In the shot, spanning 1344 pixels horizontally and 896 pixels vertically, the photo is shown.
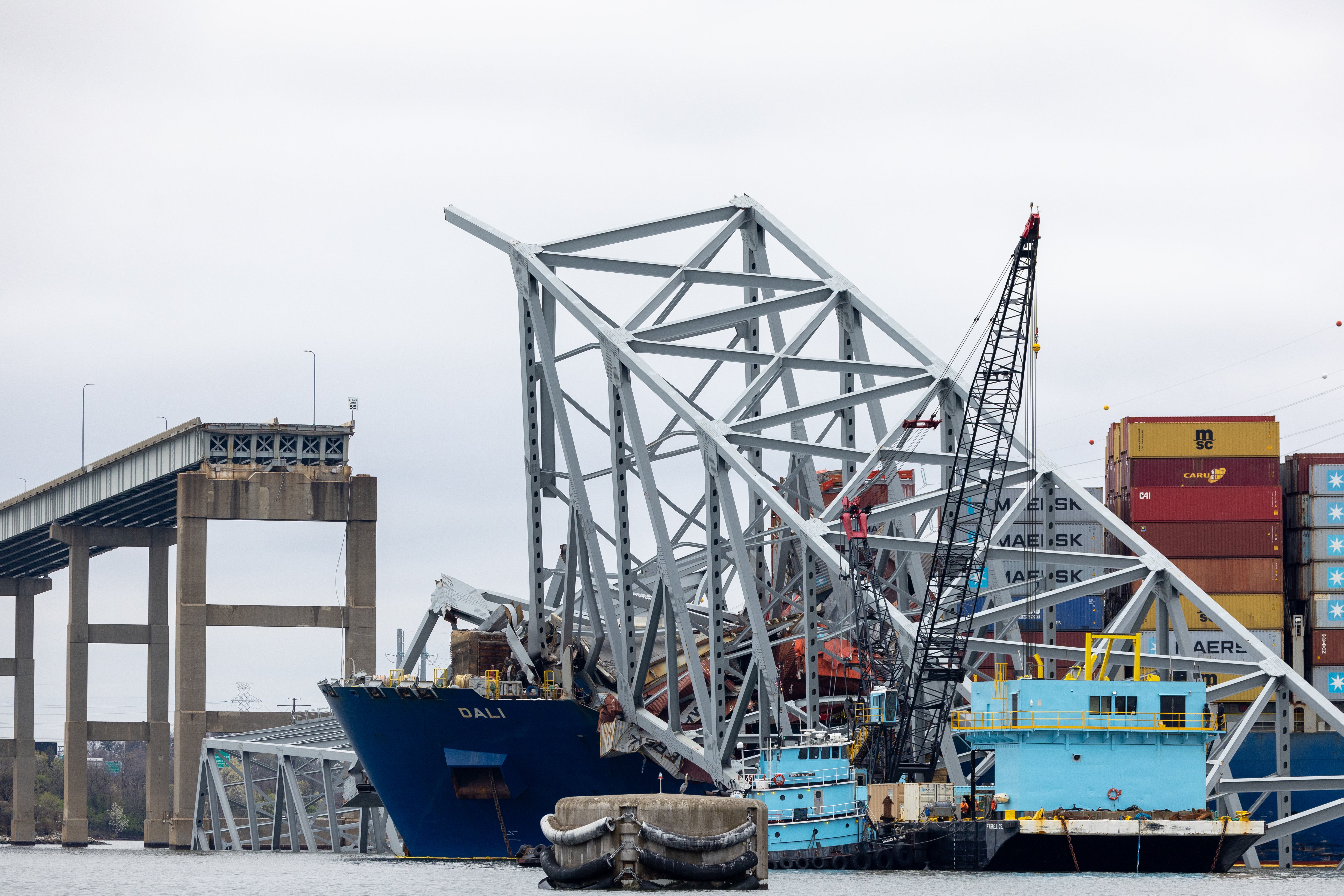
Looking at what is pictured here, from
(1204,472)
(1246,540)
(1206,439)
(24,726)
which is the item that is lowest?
(24,726)

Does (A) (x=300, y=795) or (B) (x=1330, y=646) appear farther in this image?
(A) (x=300, y=795)

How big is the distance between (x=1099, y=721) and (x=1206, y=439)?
29.9 meters

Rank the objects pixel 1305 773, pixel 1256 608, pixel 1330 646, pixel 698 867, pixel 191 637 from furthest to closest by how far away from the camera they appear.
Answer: pixel 191 637, pixel 1330 646, pixel 1256 608, pixel 1305 773, pixel 698 867

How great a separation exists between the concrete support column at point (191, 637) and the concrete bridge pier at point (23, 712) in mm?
36199

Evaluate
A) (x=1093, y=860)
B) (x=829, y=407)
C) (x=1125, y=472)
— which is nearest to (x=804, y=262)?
(x=829, y=407)

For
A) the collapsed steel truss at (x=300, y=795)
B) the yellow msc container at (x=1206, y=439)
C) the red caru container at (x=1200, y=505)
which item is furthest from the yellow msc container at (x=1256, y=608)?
the collapsed steel truss at (x=300, y=795)

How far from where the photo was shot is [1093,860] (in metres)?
51.3

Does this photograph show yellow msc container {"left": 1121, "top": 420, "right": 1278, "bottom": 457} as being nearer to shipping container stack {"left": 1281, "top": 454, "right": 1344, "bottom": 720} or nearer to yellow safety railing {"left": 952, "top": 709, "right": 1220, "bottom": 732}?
shipping container stack {"left": 1281, "top": 454, "right": 1344, "bottom": 720}

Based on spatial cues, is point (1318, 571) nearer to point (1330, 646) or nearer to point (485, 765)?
point (1330, 646)

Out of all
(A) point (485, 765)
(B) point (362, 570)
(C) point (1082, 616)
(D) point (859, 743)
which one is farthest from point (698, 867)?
(B) point (362, 570)

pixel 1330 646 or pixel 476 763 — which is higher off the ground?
pixel 1330 646

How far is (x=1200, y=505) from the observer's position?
3115 inches

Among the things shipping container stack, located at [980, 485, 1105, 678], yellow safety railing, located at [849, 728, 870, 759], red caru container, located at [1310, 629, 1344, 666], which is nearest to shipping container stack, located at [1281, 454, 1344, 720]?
red caru container, located at [1310, 629, 1344, 666]

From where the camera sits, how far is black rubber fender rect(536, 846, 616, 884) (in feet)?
147
